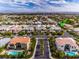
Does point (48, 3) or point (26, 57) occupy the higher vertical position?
point (48, 3)

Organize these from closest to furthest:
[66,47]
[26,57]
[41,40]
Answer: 1. [26,57]
2. [66,47]
3. [41,40]

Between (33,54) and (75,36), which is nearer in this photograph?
(33,54)

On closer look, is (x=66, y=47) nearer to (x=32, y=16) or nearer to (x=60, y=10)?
(x=32, y=16)

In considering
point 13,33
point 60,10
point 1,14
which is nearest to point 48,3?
point 60,10

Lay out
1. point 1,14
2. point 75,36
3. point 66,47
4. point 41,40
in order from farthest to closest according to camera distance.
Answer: point 1,14 → point 75,36 → point 41,40 → point 66,47

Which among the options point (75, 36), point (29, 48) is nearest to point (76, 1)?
point (75, 36)

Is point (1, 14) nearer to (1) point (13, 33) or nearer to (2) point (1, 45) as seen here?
(1) point (13, 33)

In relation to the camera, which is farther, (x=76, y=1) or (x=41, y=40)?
(x=76, y=1)

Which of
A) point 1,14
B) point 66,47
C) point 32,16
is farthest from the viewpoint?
point 1,14

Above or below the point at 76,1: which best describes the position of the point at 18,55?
below
